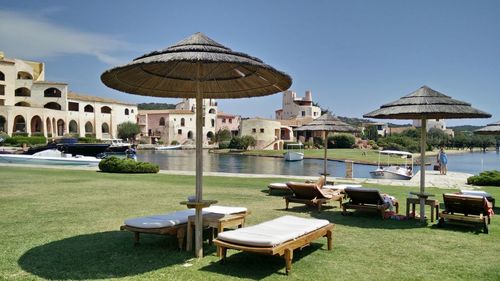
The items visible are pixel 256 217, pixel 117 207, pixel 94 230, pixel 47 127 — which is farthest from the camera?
pixel 47 127

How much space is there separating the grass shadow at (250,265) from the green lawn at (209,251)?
11 millimetres

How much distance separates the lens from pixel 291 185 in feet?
31.0

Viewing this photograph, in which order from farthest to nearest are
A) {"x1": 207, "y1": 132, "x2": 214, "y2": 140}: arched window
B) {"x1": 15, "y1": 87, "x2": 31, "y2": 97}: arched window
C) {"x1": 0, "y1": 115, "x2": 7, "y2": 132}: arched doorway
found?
1. {"x1": 207, "y1": 132, "x2": 214, "y2": 140}: arched window
2. {"x1": 15, "y1": 87, "x2": 31, "y2": 97}: arched window
3. {"x1": 0, "y1": 115, "x2": 7, "y2": 132}: arched doorway

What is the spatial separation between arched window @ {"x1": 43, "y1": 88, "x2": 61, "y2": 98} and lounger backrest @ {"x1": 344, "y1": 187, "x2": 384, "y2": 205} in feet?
196

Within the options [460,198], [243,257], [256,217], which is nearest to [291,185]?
[256,217]

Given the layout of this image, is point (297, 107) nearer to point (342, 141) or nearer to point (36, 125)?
point (342, 141)

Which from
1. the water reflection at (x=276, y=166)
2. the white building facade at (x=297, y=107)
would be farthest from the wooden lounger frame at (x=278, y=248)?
the white building facade at (x=297, y=107)

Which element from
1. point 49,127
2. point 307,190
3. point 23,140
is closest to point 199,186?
point 307,190

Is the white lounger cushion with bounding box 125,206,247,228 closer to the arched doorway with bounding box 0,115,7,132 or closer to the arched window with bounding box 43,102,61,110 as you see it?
the arched doorway with bounding box 0,115,7,132

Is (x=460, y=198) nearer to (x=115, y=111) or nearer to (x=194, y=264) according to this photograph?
(x=194, y=264)

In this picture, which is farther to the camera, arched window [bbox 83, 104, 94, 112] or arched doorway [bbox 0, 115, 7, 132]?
arched window [bbox 83, 104, 94, 112]

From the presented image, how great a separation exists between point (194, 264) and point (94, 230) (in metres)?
2.41

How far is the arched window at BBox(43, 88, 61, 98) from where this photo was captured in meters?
59.9

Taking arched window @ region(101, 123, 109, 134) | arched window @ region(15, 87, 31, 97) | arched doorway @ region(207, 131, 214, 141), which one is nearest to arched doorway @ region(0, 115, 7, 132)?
arched window @ region(15, 87, 31, 97)
